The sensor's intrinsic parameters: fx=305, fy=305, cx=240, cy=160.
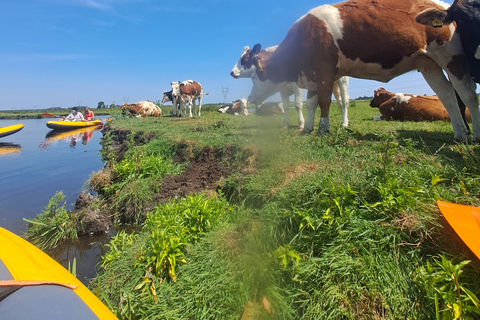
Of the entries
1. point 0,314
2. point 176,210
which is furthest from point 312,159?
point 0,314

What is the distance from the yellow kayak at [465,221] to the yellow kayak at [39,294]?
7.74 feet

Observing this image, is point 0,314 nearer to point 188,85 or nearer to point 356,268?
point 356,268

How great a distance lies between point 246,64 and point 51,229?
5.65 m

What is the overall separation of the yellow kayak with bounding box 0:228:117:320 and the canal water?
1.44 metres

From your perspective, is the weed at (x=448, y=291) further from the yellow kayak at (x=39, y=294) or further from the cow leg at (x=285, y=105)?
the cow leg at (x=285, y=105)

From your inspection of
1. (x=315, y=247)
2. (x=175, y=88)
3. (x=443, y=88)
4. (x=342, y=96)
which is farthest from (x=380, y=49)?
(x=175, y=88)

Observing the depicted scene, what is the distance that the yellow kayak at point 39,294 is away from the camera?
1.76 meters

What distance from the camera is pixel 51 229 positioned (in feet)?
→ 15.1

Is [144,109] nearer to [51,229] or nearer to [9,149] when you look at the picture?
[9,149]

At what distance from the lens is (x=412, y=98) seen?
28.9 feet

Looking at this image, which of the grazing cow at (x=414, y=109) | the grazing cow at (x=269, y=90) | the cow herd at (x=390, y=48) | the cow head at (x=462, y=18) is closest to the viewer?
the cow head at (x=462, y=18)

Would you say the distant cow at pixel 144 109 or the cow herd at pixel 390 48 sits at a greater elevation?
the cow herd at pixel 390 48

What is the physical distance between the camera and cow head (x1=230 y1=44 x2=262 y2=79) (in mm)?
7156

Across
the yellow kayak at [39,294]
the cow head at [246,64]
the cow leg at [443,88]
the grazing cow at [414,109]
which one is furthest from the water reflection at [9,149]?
the cow leg at [443,88]
